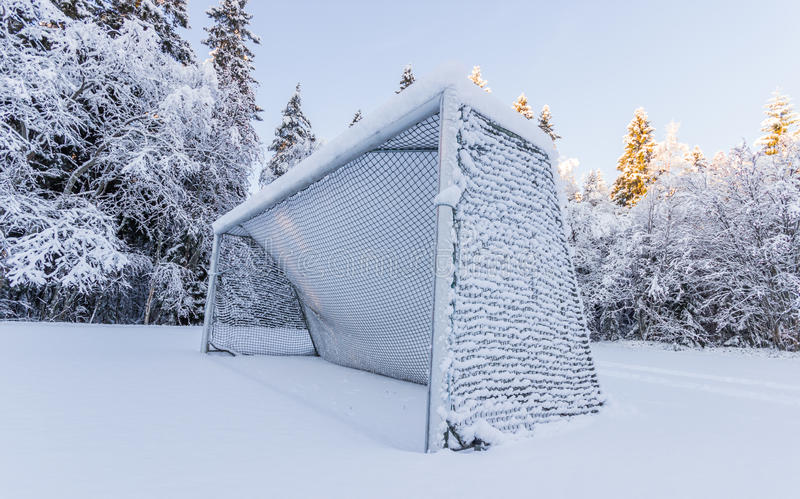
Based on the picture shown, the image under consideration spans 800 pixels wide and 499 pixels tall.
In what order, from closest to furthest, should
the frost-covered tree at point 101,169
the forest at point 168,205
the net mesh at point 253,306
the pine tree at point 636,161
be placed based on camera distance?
1. the net mesh at point 253,306
2. the frost-covered tree at point 101,169
3. the forest at point 168,205
4. the pine tree at point 636,161

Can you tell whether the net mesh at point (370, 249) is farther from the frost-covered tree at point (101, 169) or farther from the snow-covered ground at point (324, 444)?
the frost-covered tree at point (101, 169)

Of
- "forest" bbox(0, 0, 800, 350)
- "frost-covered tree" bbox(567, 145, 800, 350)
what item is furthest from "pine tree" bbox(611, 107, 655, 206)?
"frost-covered tree" bbox(567, 145, 800, 350)

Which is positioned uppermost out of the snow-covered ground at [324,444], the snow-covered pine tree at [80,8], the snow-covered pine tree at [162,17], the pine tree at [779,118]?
the pine tree at [779,118]

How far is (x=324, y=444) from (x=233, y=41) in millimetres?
12673

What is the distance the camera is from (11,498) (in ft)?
2.60

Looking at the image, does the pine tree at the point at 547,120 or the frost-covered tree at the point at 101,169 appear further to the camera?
the pine tree at the point at 547,120

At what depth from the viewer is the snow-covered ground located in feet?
2.96

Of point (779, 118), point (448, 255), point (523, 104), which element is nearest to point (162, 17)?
point (448, 255)

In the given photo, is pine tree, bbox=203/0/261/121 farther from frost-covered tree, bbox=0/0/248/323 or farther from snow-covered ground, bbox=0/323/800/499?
snow-covered ground, bbox=0/323/800/499

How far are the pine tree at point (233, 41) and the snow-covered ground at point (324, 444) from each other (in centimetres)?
1009

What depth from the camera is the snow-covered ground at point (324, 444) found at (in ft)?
2.96

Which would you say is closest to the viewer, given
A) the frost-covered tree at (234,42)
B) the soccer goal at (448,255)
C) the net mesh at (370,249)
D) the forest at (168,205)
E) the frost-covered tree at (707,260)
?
the soccer goal at (448,255)

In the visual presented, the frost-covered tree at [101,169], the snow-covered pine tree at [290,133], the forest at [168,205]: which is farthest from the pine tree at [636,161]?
the frost-covered tree at [101,169]

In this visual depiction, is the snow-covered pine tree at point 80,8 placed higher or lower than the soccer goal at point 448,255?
higher
